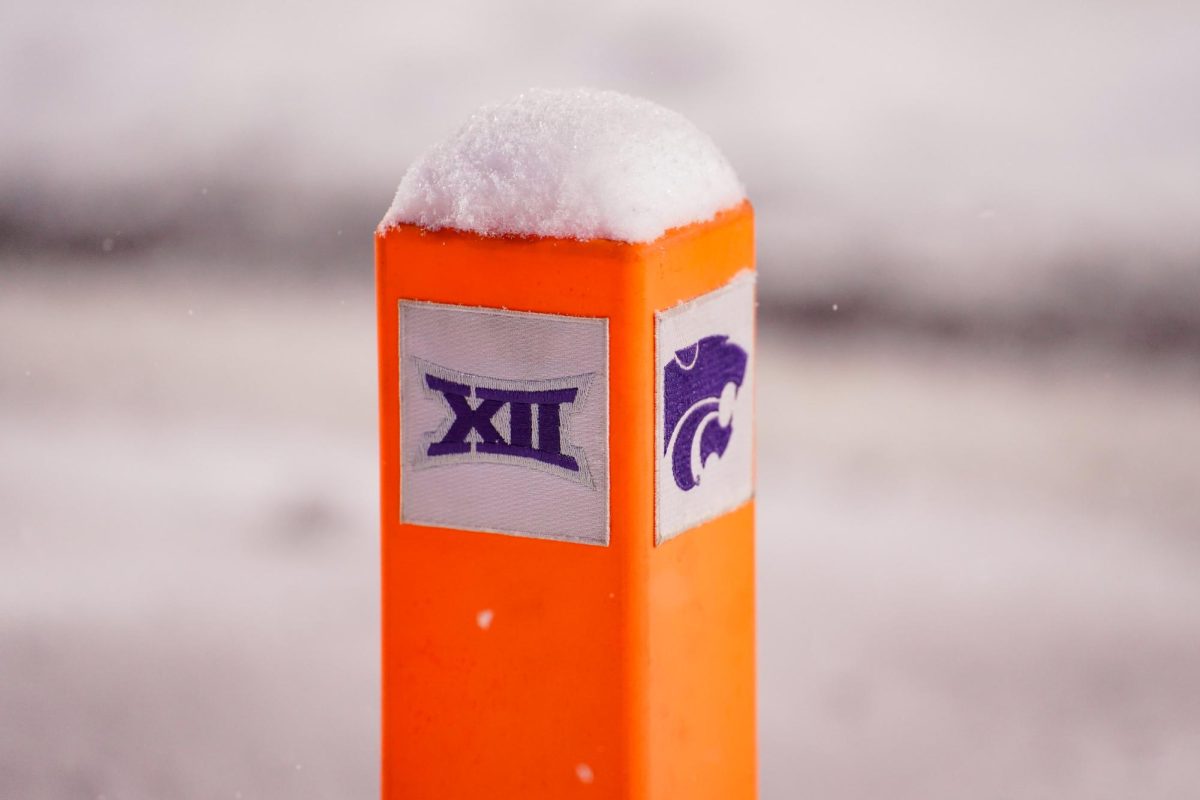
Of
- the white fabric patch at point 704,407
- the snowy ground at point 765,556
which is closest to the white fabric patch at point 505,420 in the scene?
the white fabric patch at point 704,407

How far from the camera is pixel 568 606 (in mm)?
3906

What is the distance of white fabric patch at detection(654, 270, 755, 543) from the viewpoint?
385cm

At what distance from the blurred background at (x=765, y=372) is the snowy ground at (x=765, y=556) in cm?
2

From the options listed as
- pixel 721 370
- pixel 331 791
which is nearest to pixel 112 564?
pixel 331 791

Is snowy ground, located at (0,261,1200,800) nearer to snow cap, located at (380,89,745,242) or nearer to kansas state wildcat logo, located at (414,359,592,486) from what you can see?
kansas state wildcat logo, located at (414,359,592,486)

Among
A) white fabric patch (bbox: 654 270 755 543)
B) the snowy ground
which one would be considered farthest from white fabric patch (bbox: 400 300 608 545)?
the snowy ground

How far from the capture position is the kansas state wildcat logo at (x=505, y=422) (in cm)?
383

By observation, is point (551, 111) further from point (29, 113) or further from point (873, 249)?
point (29, 113)

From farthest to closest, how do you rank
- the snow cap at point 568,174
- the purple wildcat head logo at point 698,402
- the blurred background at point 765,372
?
1. the blurred background at point 765,372
2. the purple wildcat head logo at point 698,402
3. the snow cap at point 568,174

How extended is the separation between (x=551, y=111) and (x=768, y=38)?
5.67 metres

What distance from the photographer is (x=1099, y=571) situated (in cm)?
639

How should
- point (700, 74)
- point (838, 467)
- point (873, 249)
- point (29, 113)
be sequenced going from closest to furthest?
point (838, 467)
point (873, 249)
point (700, 74)
point (29, 113)

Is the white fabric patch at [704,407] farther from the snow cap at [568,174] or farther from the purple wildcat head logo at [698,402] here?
the snow cap at [568,174]

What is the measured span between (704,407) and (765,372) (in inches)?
155
